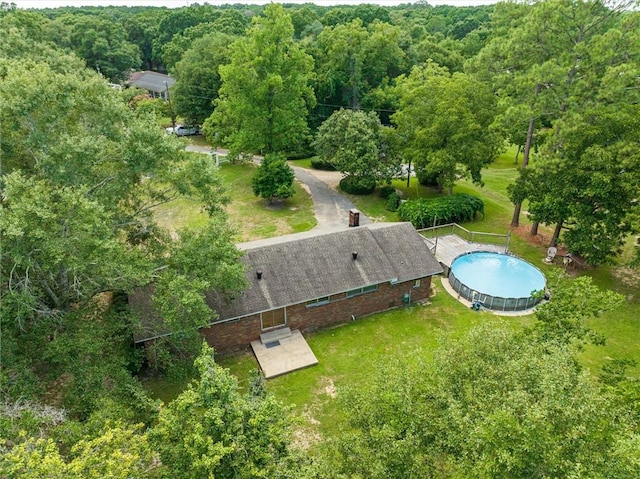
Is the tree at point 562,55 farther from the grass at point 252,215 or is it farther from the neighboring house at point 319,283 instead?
the grass at point 252,215

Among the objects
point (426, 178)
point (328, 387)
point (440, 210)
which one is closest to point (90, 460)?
point (328, 387)

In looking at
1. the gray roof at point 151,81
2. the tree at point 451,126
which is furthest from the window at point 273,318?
the gray roof at point 151,81

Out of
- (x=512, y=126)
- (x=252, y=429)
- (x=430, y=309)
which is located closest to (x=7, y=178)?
(x=252, y=429)

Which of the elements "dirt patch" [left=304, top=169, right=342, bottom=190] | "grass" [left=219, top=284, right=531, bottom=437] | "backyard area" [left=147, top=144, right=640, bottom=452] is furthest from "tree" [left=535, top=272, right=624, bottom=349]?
"dirt patch" [left=304, top=169, right=342, bottom=190]

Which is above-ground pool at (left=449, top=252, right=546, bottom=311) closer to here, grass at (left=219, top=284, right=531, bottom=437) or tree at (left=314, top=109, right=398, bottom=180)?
grass at (left=219, top=284, right=531, bottom=437)

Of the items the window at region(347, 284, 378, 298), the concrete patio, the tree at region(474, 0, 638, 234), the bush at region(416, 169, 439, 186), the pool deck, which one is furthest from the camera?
the bush at region(416, 169, 439, 186)

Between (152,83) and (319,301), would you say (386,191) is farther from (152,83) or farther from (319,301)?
(152,83)

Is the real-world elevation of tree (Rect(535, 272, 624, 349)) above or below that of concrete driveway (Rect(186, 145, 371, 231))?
above
